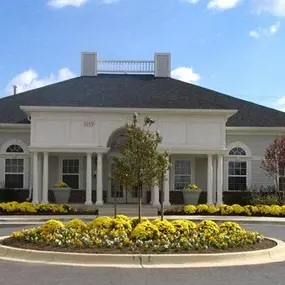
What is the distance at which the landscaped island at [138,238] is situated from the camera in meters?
12.0

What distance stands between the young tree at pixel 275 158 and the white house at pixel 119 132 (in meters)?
1.55

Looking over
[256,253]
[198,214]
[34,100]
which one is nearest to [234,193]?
[198,214]

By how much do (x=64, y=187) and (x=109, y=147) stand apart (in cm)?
298

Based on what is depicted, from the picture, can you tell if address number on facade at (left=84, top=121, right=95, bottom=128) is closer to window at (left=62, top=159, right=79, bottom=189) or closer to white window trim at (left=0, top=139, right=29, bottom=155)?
window at (left=62, top=159, right=79, bottom=189)

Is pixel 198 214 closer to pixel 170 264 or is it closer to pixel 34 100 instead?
pixel 34 100

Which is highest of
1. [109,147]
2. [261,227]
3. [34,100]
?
[34,100]

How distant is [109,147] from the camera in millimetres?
27422

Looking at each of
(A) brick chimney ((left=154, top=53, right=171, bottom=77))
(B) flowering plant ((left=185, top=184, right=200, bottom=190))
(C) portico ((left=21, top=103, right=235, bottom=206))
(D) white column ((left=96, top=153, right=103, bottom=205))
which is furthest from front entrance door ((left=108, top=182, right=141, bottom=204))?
(A) brick chimney ((left=154, top=53, right=171, bottom=77))

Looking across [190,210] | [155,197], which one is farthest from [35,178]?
[190,210]

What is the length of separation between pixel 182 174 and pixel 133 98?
16.0ft

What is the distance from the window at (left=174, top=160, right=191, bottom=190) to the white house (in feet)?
0.18

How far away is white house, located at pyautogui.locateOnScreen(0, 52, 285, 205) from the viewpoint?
26750 mm

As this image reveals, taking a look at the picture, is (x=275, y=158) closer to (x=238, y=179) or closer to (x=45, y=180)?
(x=238, y=179)

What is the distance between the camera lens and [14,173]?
29609 millimetres
